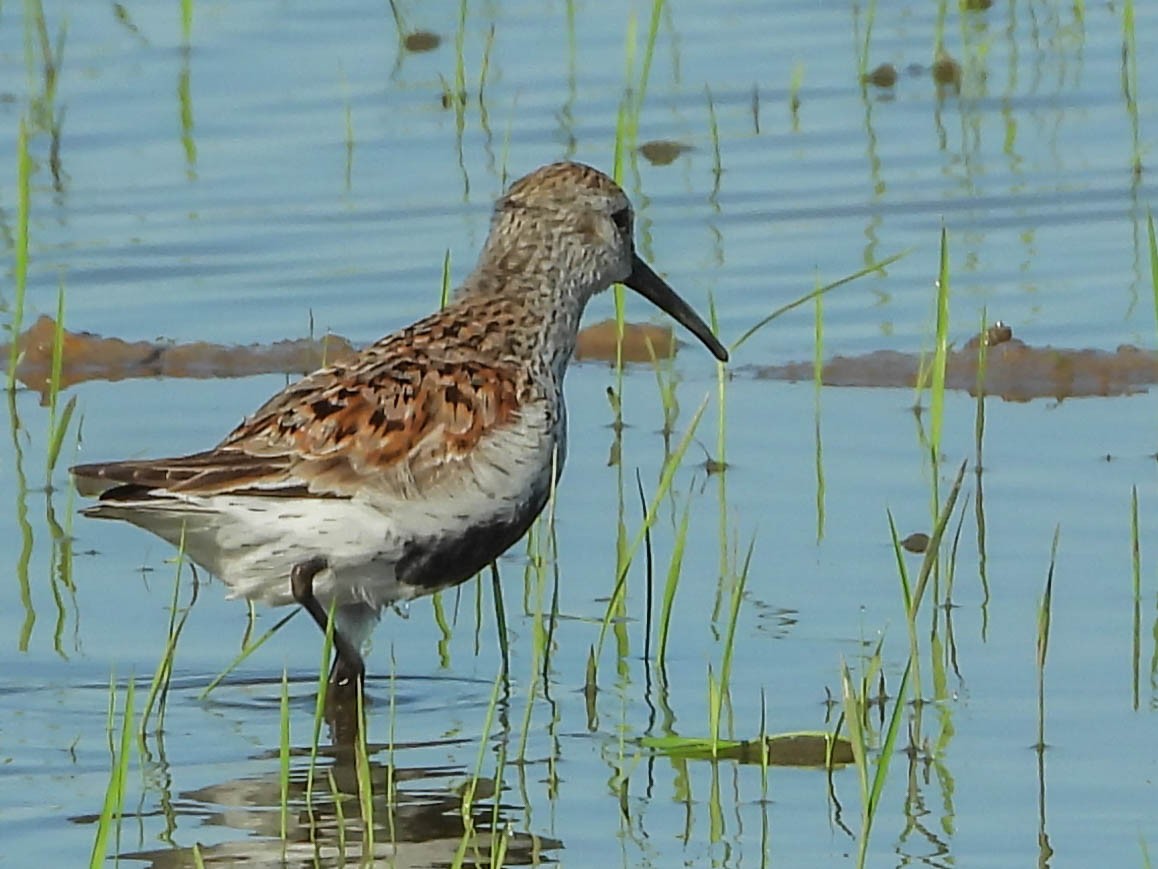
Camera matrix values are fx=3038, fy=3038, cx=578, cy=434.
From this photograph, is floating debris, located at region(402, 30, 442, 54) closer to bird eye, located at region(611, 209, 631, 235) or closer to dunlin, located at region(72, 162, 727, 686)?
bird eye, located at region(611, 209, 631, 235)

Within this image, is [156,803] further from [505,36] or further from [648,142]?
[505,36]

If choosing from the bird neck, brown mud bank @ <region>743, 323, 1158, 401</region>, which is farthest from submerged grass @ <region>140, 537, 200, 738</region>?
brown mud bank @ <region>743, 323, 1158, 401</region>

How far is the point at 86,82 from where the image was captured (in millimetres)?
11719

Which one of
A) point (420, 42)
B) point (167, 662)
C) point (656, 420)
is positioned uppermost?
point (420, 42)

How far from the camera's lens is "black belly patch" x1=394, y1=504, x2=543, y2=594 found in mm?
6676

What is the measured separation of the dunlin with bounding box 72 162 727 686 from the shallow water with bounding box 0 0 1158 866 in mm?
329

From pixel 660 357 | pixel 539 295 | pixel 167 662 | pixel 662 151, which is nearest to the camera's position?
pixel 167 662

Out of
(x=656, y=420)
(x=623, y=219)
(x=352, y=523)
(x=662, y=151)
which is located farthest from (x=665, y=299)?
(x=662, y=151)

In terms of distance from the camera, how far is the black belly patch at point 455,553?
21.9ft

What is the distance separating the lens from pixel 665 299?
7934 mm

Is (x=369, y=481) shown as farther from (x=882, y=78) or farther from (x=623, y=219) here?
(x=882, y=78)

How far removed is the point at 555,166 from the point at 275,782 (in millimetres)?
1938

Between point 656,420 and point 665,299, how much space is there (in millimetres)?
738

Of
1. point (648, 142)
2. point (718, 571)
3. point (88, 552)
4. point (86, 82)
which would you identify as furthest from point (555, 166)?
point (86, 82)
